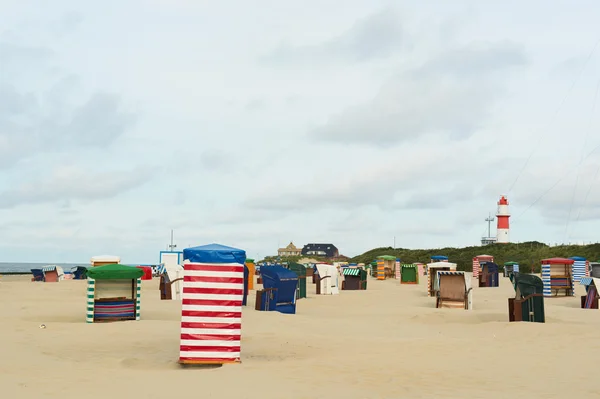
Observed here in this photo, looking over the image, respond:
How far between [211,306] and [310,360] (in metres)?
1.89

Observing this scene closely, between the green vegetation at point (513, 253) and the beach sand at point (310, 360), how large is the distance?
4583 centimetres

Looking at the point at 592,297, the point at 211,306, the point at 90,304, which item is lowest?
the point at 592,297

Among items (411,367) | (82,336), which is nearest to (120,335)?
(82,336)

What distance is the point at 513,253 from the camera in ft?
264

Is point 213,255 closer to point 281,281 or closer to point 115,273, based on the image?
point 115,273

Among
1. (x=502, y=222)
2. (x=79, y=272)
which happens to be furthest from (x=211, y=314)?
(x=502, y=222)

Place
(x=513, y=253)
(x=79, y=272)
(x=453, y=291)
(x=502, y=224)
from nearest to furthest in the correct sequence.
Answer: (x=453, y=291) < (x=79, y=272) < (x=513, y=253) < (x=502, y=224)

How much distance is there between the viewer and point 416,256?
99312mm

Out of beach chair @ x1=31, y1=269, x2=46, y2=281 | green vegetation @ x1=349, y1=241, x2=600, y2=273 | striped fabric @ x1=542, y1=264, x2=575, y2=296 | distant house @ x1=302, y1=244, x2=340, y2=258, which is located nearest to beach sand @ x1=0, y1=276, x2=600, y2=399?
striped fabric @ x1=542, y1=264, x2=575, y2=296

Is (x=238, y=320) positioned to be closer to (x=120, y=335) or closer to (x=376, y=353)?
(x=376, y=353)

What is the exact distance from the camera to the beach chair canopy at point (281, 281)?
1917 cm

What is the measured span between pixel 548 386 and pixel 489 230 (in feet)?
411

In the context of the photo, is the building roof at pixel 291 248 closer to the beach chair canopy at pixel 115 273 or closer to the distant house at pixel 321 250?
the distant house at pixel 321 250

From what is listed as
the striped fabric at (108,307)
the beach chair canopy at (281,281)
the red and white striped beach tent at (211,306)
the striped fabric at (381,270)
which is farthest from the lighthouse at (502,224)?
the red and white striped beach tent at (211,306)
